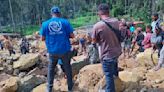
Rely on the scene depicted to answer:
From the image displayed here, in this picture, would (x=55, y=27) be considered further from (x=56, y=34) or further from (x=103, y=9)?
(x=103, y=9)

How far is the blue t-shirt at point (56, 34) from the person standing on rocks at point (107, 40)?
33.5 inches

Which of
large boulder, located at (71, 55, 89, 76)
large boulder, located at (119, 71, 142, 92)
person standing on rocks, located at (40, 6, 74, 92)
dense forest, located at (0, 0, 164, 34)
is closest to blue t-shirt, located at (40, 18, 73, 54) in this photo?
person standing on rocks, located at (40, 6, 74, 92)

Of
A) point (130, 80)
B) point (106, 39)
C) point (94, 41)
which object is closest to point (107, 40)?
point (106, 39)

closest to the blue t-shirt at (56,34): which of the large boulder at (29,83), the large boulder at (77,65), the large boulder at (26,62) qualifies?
the large boulder at (29,83)

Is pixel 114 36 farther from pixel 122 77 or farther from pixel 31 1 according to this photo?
pixel 31 1

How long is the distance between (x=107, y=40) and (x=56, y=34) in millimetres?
1093

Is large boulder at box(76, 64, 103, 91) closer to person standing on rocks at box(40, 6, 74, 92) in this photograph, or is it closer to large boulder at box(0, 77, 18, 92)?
person standing on rocks at box(40, 6, 74, 92)

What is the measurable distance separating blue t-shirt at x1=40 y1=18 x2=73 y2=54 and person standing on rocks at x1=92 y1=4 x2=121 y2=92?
851 mm

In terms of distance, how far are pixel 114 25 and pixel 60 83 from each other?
2783 millimetres

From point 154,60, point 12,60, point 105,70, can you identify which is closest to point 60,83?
point 105,70

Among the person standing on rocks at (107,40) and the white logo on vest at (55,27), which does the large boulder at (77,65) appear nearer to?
the white logo on vest at (55,27)

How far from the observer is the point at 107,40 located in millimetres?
5617

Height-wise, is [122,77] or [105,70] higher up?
[105,70]

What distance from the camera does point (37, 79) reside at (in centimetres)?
823
